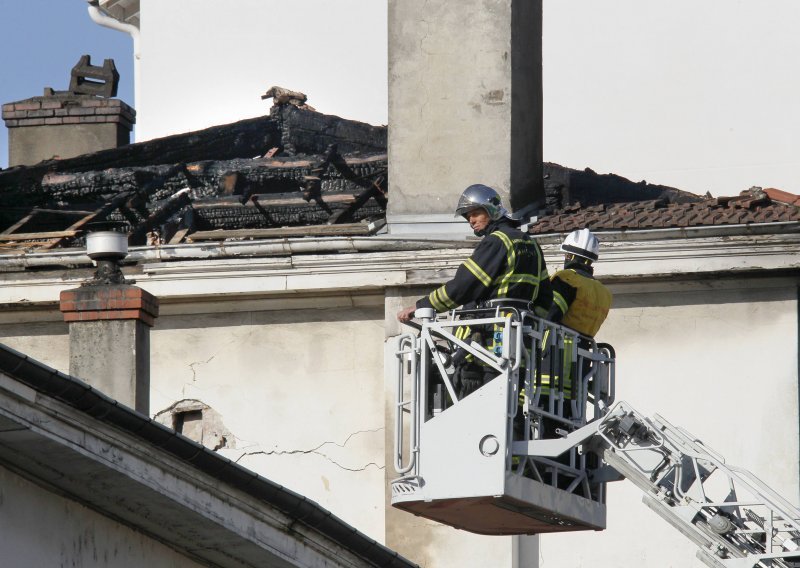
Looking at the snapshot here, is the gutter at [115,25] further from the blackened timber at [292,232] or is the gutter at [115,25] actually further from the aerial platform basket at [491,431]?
the aerial platform basket at [491,431]

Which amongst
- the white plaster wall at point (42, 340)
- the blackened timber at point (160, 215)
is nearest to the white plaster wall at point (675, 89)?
the blackened timber at point (160, 215)

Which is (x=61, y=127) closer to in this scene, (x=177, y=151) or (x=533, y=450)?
(x=177, y=151)

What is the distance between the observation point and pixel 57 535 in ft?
37.3

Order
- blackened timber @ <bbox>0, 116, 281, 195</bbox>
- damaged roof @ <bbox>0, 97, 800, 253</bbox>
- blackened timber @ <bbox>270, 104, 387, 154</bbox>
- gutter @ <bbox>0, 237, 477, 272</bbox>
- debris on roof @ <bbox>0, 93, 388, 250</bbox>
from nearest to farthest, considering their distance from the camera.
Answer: gutter @ <bbox>0, 237, 477, 272</bbox> → damaged roof @ <bbox>0, 97, 800, 253</bbox> → debris on roof @ <bbox>0, 93, 388, 250</bbox> → blackened timber @ <bbox>0, 116, 281, 195</bbox> → blackened timber @ <bbox>270, 104, 387, 154</bbox>

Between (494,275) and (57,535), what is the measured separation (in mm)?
2978

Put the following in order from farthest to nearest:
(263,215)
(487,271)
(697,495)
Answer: (263,215)
(697,495)
(487,271)

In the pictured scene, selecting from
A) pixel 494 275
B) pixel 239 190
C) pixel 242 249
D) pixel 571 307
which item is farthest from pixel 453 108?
pixel 494 275

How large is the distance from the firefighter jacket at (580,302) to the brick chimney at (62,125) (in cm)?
1119

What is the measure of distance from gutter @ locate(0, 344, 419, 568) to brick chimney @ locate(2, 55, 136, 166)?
10.2m

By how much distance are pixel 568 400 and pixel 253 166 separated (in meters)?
8.75

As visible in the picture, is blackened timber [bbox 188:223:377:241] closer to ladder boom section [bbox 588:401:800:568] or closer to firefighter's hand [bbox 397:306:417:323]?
firefighter's hand [bbox 397:306:417:323]

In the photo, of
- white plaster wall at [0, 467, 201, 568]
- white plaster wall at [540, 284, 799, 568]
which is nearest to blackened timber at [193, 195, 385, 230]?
white plaster wall at [540, 284, 799, 568]

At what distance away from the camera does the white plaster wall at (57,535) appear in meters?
11.0

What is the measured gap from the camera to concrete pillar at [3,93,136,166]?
2241 cm
